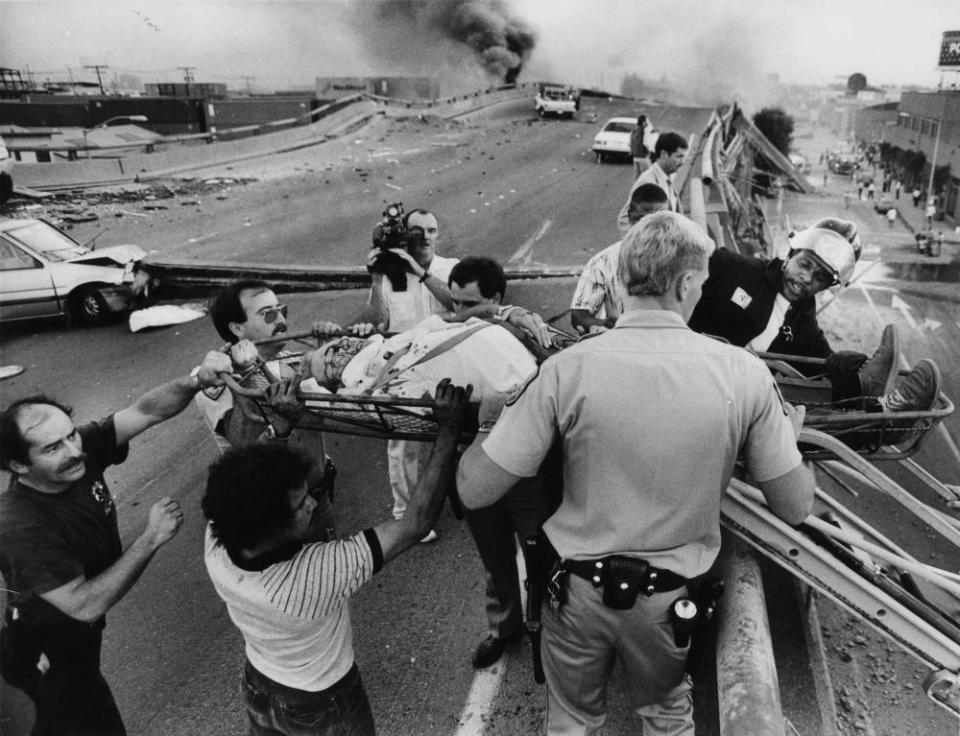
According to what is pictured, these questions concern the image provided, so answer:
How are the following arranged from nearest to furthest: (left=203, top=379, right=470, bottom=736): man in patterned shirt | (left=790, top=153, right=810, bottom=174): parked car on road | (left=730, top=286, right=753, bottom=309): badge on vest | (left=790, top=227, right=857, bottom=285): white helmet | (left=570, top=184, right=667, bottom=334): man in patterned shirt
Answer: (left=203, top=379, right=470, bottom=736): man in patterned shirt → (left=790, top=227, right=857, bottom=285): white helmet → (left=730, top=286, right=753, bottom=309): badge on vest → (left=570, top=184, right=667, bottom=334): man in patterned shirt → (left=790, top=153, right=810, bottom=174): parked car on road

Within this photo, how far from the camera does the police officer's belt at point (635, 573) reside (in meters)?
2.11

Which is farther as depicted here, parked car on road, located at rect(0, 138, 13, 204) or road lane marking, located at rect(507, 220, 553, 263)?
parked car on road, located at rect(0, 138, 13, 204)

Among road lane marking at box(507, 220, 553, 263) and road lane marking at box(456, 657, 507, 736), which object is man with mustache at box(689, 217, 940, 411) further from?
road lane marking at box(507, 220, 553, 263)

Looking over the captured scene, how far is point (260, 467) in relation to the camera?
2.11m

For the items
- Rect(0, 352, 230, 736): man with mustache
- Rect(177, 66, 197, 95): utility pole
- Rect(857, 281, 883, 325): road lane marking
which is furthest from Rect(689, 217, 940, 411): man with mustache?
Rect(177, 66, 197, 95): utility pole

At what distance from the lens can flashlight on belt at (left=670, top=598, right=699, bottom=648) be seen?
84.7 inches

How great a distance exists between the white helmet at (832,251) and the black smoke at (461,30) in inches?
1782

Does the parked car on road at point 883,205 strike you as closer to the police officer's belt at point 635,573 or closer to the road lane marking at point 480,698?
the road lane marking at point 480,698

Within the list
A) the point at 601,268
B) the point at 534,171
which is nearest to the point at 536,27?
the point at 534,171

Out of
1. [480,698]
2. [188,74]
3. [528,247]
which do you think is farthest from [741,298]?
[188,74]

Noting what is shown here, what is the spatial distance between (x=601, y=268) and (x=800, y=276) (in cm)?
108

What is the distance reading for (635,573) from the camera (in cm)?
211

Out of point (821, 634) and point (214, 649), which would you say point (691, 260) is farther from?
point (214, 649)

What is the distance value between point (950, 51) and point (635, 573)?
5122 mm
